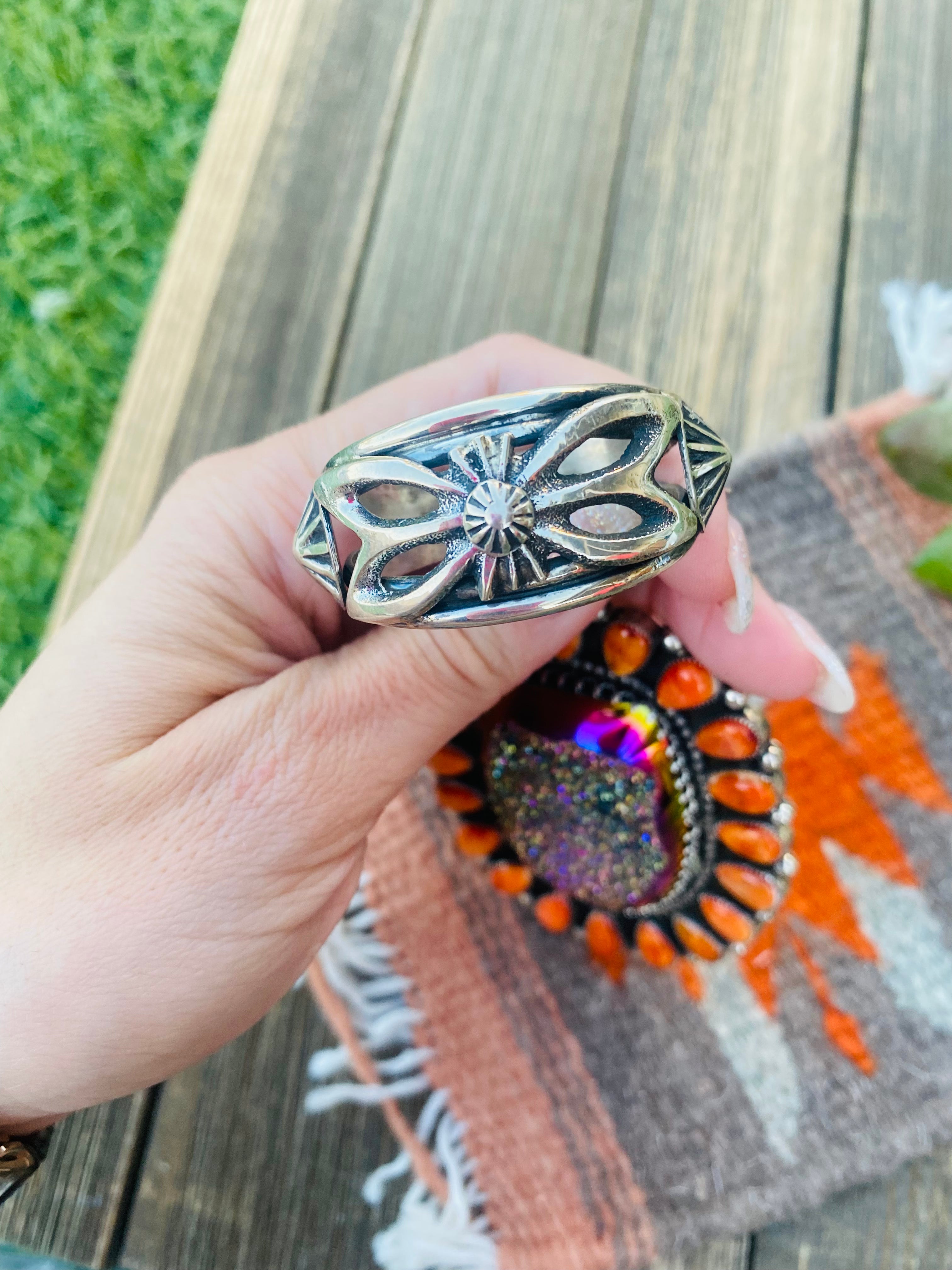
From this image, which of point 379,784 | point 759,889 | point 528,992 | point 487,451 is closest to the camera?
point 487,451

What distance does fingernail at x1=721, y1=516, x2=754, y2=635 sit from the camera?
50cm

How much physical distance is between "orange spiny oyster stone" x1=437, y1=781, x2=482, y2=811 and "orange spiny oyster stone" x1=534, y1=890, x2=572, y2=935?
0.09 meters

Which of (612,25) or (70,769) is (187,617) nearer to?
(70,769)

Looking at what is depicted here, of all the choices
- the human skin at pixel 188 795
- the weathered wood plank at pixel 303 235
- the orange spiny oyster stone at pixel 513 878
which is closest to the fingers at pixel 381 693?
the human skin at pixel 188 795

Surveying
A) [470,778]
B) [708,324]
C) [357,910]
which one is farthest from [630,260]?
[357,910]

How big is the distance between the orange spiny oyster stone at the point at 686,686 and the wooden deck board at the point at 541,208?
33cm

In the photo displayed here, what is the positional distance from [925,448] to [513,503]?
515 mm

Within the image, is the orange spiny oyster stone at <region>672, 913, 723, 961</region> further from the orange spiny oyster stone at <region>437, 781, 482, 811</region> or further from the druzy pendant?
the orange spiny oyster stone at <region>437, 781, 482, 811</region>

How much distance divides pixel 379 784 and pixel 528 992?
311mm

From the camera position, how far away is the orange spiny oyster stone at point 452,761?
0.63 m

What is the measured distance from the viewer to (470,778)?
0.65 meters

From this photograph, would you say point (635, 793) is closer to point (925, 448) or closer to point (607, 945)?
point (607, 945)

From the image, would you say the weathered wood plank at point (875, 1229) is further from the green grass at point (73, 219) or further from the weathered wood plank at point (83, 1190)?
the green grass at point (73, 219)

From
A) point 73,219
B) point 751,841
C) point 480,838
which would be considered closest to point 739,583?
point 751,841
